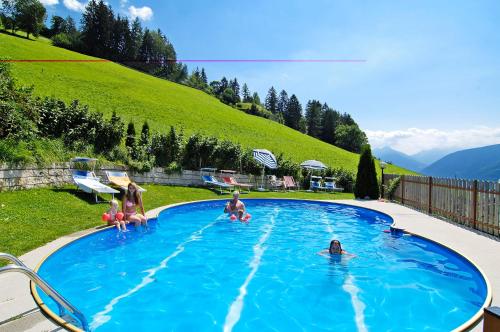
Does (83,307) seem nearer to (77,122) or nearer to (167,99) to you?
(77,122)

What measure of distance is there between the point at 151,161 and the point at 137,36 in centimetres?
7772

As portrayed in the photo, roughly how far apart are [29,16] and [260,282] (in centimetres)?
7549

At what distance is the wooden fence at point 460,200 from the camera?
929 cm

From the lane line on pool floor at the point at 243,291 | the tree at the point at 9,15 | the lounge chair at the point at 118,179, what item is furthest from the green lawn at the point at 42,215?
the tree at the point at 9,15

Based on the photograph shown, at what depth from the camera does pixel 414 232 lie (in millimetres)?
9164

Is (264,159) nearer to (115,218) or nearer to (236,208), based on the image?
(236,208)

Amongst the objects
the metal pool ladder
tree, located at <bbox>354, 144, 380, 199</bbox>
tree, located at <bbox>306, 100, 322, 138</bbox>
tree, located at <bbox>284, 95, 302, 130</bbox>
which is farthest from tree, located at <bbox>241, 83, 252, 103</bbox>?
the metal pool ladder

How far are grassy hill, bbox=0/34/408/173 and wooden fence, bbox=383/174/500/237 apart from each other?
2346 cm

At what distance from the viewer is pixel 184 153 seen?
20.0 meters

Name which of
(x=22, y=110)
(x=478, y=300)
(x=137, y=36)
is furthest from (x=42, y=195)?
(x=137, y=36)

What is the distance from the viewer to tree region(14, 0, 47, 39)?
62594 mm

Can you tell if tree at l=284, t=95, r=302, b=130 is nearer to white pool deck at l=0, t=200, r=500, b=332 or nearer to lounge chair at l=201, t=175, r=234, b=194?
lounge chair at l=201, t=175, r=234, b=194

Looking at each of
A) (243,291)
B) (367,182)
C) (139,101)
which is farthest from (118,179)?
(139,101)

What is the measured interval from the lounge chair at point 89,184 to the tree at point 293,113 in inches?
3209
